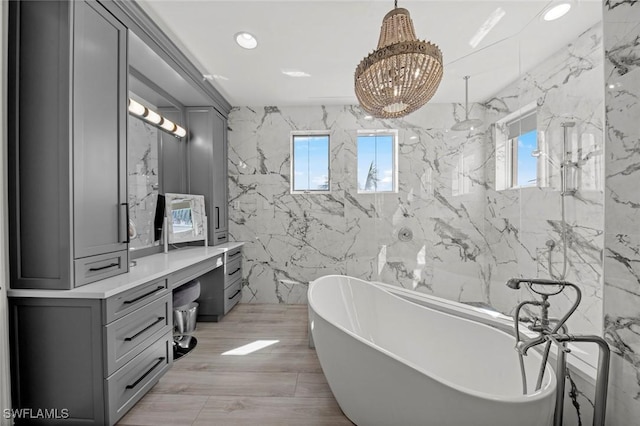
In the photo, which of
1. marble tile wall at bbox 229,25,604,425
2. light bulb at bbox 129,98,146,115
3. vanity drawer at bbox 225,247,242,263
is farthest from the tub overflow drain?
light bulb at bbox 129,98,146,115

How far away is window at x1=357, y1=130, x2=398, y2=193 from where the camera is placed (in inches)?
132

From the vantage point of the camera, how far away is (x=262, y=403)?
1.68 meters

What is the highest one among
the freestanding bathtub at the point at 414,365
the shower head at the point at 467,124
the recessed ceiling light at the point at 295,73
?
the recessed ceiling light at the point at 295,73

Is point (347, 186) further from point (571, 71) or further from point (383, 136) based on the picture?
point (571, 71)

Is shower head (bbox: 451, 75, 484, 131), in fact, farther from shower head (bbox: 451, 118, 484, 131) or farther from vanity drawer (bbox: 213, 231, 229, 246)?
vanity drawer (bbox: 213, 231, 229, 246)

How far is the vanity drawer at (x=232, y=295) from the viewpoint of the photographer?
300 cm

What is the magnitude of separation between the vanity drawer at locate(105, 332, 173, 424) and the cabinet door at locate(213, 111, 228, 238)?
153cm

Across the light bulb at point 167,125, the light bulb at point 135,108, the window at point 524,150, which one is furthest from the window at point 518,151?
the light bulb at point 167,125

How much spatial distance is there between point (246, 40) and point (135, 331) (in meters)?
2.18

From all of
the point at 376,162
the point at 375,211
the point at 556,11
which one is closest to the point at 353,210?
the point at 375,211

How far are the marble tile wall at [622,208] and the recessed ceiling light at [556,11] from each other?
0.74 m

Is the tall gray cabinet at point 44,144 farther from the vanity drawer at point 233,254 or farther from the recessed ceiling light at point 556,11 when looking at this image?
the recessed ceiling light at point 556,11

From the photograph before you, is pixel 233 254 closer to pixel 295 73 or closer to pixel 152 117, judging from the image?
pixel 152 117

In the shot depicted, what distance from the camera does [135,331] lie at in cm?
158
